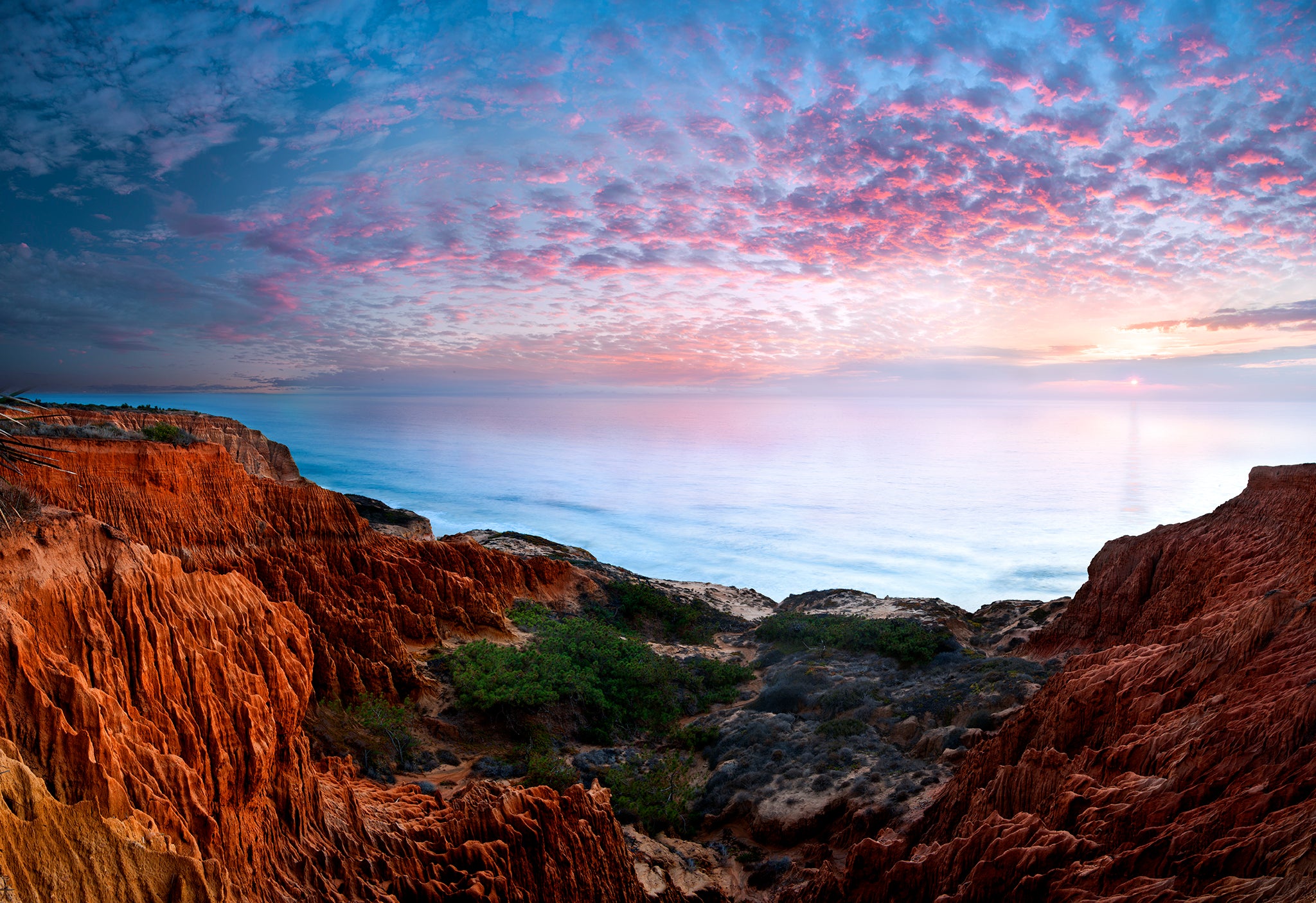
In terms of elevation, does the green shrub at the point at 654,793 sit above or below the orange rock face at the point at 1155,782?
below

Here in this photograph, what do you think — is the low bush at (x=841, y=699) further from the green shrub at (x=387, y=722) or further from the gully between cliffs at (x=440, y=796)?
the green shrub at (x=387, y=722)

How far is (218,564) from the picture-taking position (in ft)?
85.2

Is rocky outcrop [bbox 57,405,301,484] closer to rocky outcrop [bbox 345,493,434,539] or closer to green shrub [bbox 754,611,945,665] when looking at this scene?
rocky outcrop [bbox 345,493,434,539]

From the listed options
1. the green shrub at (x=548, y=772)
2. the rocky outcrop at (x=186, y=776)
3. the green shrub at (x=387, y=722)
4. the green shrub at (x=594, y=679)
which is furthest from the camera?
the green shrub at (x=594, y=679)

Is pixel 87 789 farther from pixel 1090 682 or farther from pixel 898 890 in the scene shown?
pixel 1090 682

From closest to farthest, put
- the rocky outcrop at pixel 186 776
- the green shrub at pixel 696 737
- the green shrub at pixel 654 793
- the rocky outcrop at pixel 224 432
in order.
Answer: the rocky outcrop at pixel 186 776 → the green shrub at pixel 654 793 → the green shrub at pixel 696 737 → the rocky outcrop at pixel 224 432

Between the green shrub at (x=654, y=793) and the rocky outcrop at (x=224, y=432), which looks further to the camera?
the rocky outcrop at (x=224, y=432)

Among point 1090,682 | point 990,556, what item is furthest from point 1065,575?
point 1090,682

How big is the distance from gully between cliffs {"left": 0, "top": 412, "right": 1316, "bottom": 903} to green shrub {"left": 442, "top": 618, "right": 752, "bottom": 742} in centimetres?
962

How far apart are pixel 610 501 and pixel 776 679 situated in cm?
9458

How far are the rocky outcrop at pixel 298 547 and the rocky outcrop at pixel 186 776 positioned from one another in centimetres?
989

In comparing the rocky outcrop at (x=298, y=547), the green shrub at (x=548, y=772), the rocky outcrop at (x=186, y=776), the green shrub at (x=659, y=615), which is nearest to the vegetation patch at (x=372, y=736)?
the rocky outcrop at (x=298, y=547)

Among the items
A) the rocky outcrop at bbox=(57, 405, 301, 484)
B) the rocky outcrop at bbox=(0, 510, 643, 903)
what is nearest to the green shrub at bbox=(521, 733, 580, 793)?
the rocky outcrop at bbox=(0, 510, 643, 903)

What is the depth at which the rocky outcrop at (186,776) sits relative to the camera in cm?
705
